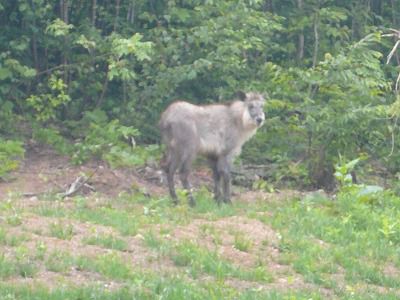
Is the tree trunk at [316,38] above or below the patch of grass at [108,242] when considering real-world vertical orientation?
above

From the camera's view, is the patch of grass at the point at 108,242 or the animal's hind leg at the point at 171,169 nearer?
the patch of grass at the point at 108,242

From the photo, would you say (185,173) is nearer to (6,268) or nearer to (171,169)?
(171,169)

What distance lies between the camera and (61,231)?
10.3 meters

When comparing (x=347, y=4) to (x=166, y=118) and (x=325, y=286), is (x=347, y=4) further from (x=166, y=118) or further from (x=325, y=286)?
(x=325, y=286)

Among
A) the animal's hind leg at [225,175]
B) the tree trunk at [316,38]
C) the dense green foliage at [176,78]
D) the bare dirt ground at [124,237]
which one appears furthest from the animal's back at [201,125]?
the tree trunk at [316,38]

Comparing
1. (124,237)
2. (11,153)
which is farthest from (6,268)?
(11,153)

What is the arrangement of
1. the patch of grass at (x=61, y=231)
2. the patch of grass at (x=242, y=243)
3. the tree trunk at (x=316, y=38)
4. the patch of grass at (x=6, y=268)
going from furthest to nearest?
the tree trunk at (x=316, y=38) → the patch of grass at (x=242, y=243) → the patch of grass at (x=61, y=231) → the patch of grass at (x=6, y=268)

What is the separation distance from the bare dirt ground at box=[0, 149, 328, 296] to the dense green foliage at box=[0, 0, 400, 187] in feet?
1.32

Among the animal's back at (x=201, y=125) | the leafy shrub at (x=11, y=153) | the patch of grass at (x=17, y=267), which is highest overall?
the animal's back at (x=201, y=125)

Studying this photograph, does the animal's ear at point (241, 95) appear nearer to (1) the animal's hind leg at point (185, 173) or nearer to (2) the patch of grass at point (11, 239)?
(1) the animal's hind leg at point (185, 173)

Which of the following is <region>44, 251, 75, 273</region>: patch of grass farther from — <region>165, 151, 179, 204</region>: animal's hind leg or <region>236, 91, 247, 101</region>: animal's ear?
<region>236, 91, 247, 101</region>: animal's ear

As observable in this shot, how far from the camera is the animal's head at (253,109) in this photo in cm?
1333

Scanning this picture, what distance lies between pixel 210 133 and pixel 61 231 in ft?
10.4

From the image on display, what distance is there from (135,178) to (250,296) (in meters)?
4.84
